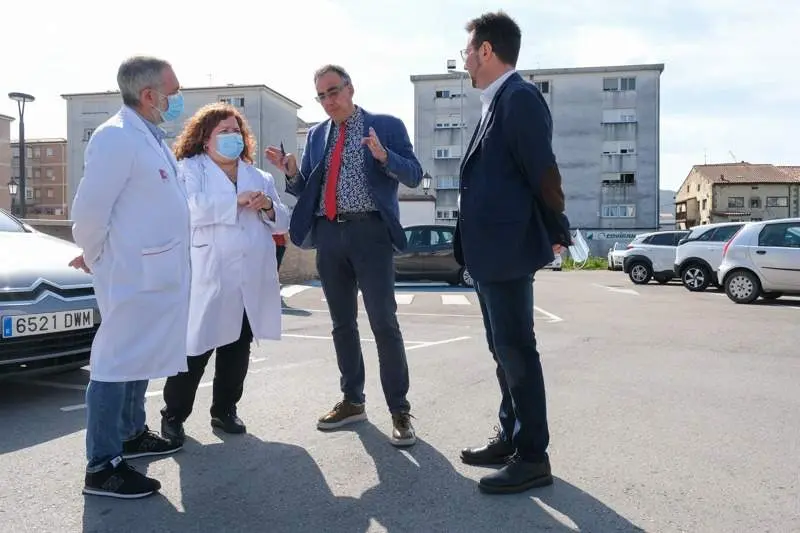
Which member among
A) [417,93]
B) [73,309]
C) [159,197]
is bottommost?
[73,309]

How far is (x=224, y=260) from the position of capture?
12.8 ft

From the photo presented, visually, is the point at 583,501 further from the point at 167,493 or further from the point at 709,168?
the point at 709,168

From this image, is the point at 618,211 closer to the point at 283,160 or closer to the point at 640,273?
the point at 640,273

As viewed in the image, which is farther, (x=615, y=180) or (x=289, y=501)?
(x=615, y=180)

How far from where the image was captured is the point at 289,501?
2.96 meters

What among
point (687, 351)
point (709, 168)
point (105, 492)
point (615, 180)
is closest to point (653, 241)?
point (687, 351)

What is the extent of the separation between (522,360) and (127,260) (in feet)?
5.86

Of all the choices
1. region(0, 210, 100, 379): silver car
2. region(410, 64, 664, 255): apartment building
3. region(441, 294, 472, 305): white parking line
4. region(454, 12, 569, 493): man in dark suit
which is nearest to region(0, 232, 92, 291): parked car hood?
region(0, 210, 100, 379): silver car

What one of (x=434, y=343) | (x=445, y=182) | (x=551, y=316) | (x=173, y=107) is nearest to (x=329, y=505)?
(x=173, y=107)

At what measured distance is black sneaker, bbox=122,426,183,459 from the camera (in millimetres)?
3609

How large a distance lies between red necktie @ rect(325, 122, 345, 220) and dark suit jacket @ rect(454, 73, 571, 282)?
3.37 feet

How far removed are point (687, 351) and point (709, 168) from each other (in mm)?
73607

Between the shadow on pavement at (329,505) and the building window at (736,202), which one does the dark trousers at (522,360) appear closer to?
the shadow on pavement at (329,505)

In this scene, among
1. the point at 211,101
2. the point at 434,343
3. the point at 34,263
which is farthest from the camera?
the point at 211,101
